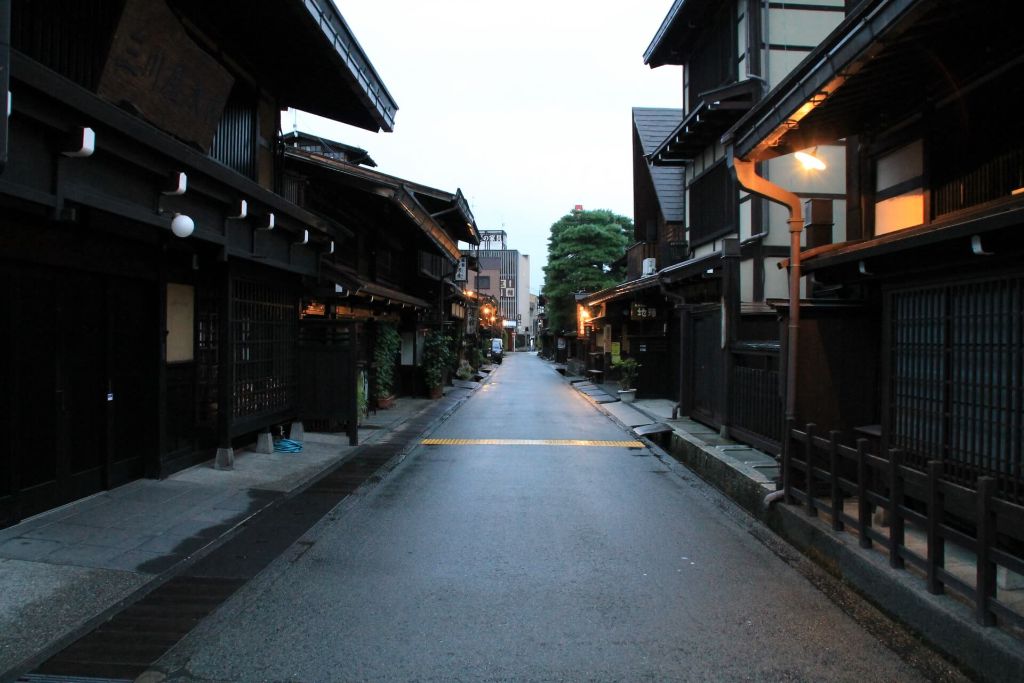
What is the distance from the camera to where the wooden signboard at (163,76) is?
20.8ft

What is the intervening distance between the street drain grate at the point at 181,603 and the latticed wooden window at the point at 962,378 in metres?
5.78

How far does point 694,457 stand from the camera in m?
10.4

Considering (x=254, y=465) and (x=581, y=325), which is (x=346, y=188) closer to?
(x=254, y=465)

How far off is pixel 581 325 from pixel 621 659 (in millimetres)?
32823

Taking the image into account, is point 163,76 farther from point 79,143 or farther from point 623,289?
→ point 623,289

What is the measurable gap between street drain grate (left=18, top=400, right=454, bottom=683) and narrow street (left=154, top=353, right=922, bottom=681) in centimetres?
16

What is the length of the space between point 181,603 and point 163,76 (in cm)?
549

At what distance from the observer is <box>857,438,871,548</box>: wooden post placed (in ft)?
16.1

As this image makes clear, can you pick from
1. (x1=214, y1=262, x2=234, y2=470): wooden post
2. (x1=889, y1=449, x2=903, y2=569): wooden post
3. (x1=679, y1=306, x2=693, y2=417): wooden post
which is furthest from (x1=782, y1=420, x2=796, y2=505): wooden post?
(x1=679, y1=306, x2=693, y2=417): wooden post

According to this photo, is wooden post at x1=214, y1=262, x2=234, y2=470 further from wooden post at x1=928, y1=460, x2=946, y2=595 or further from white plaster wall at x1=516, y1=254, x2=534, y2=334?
white plaster wall at x1=516, y1=254, x2=534, y2=334

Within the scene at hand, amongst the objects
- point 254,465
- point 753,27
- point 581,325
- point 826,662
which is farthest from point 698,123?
point 581,325

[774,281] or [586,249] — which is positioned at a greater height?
[586,249]

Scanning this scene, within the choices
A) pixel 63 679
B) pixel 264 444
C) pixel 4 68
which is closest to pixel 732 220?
pixel 264 444

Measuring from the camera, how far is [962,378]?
17.2ft
